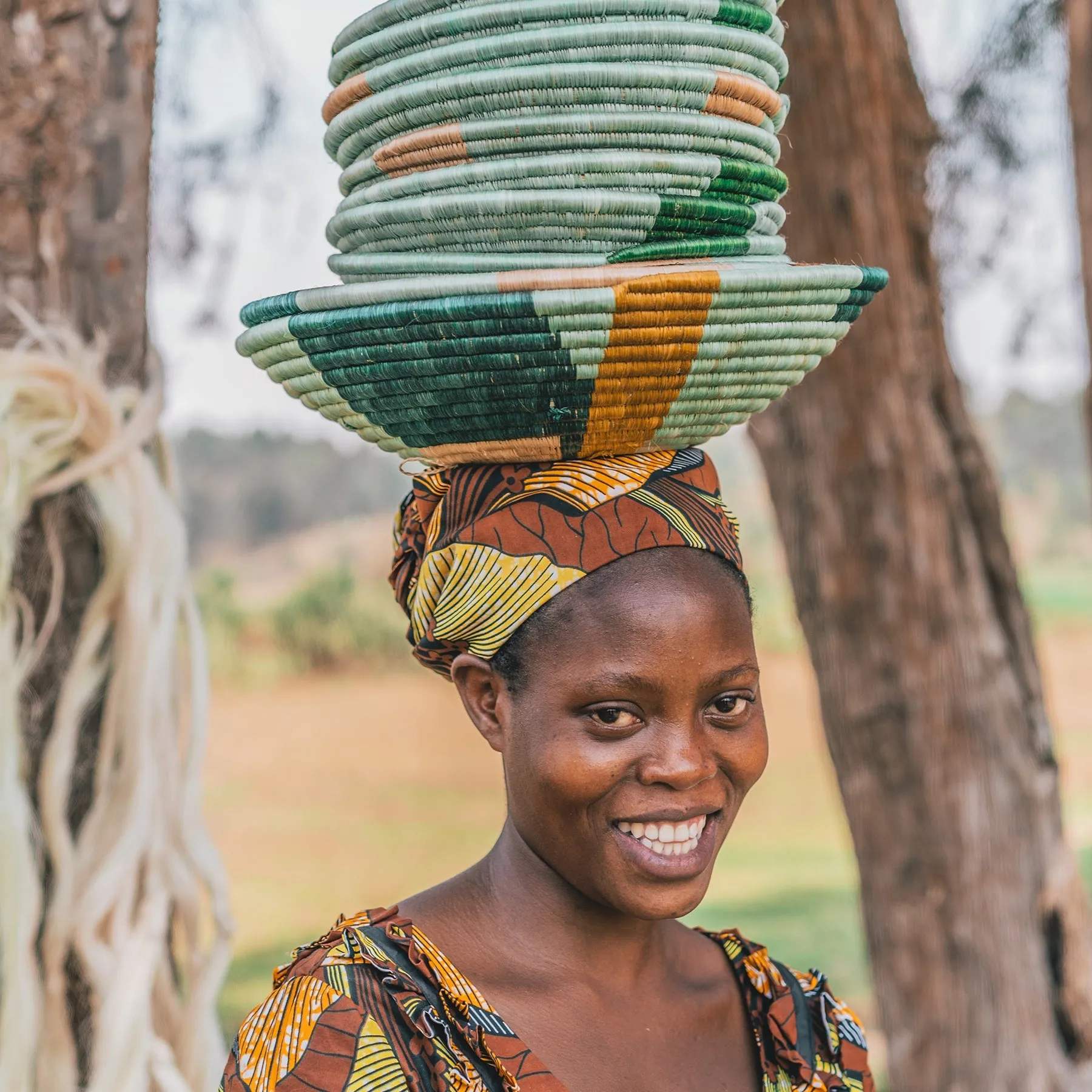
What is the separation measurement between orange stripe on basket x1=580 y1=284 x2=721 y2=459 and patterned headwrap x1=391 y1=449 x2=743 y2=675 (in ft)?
0.13

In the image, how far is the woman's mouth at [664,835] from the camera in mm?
1234

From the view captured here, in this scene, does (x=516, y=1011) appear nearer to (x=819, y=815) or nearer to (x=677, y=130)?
(x=677, y=130)

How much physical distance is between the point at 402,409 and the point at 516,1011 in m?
0.59

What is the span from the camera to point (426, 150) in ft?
3.84

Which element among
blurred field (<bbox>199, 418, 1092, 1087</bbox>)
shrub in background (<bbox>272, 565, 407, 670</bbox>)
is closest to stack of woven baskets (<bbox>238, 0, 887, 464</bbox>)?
blurred field (<bbox>199, 418, 1092, 1087</bbox>)

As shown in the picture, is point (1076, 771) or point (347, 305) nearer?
point (347, 305)

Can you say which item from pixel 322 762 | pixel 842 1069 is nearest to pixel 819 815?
pixel 322 762

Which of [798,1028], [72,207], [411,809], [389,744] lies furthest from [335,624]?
[798,1028]

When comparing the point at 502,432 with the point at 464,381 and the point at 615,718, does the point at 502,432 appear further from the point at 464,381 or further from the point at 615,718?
the point at 615,718

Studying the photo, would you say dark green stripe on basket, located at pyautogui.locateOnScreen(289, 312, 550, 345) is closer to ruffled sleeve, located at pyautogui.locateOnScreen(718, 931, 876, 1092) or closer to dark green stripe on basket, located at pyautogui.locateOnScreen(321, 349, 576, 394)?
dark green stripe on basket, located at pyautogui.locateOnScreen(321, 349, 576, 394)

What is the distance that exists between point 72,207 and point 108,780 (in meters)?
0.76

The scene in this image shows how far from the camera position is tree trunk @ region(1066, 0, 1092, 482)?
301 centimetres

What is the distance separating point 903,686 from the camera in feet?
9.59

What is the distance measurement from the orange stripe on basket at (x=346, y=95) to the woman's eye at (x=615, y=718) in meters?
0.60
